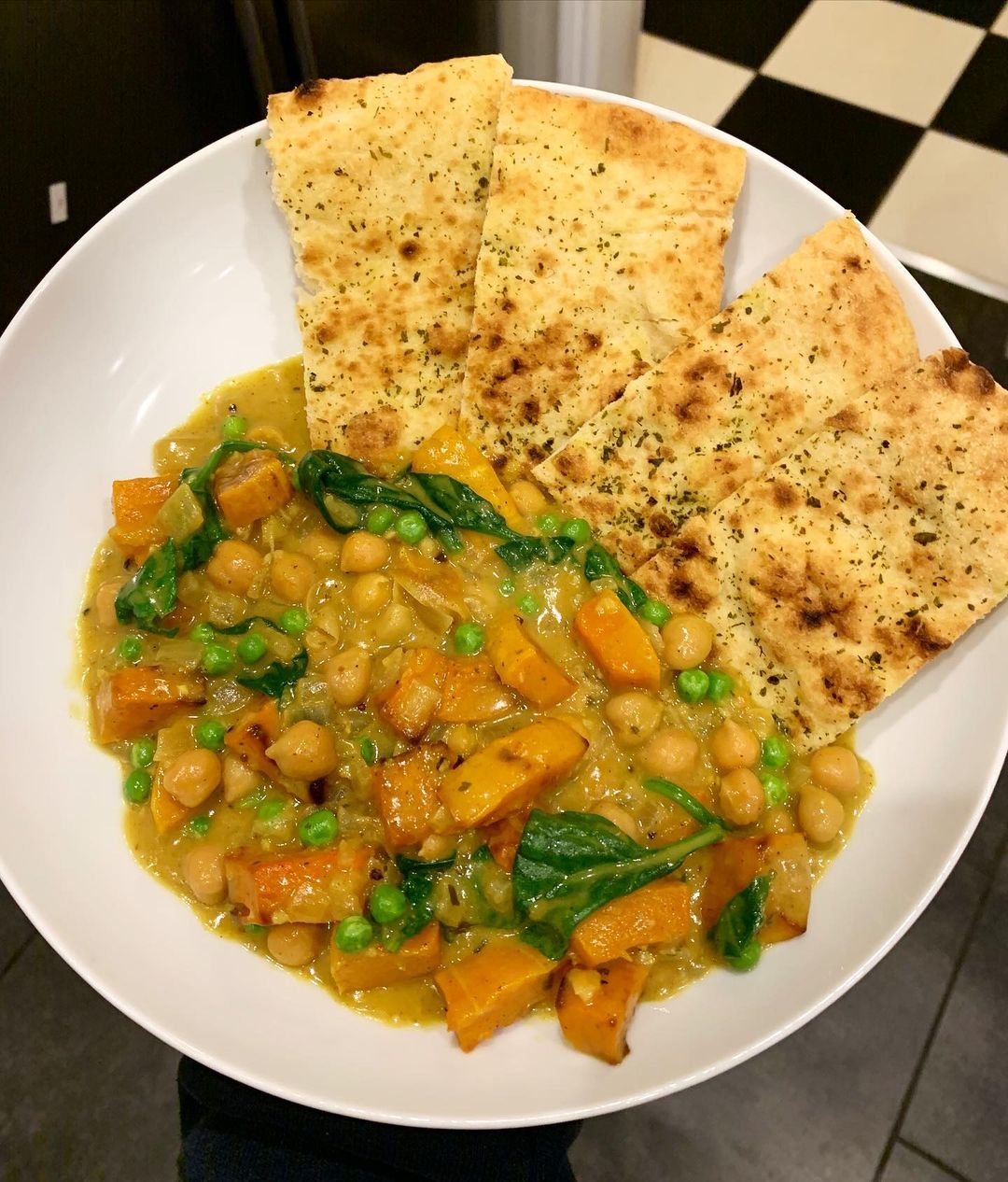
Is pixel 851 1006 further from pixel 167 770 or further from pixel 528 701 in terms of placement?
pixel 167 770

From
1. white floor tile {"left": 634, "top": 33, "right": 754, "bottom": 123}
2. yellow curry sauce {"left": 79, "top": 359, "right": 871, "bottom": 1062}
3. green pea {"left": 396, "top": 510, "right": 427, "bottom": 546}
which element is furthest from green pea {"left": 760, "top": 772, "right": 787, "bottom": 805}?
white floor tile {"left": 634, "top": 33, "right": 754, "bottom": 123}

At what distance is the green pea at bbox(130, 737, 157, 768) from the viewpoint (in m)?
2.82

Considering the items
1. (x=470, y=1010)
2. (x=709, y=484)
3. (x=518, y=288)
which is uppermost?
(x=518, y=288)

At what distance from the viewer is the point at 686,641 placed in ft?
9.32

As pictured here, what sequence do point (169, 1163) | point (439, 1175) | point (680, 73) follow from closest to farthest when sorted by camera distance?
1. point (439, 1175)
2. point (169, 1163)
3. point (680, 73)

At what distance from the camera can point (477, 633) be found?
2828 millimetres

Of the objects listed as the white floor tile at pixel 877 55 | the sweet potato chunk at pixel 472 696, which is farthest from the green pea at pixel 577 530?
the white floor tile at pixel 877 55

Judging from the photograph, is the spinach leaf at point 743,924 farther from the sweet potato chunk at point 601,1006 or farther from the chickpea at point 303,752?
the chickpea at point 303,752

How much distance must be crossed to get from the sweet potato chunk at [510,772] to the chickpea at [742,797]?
451mm

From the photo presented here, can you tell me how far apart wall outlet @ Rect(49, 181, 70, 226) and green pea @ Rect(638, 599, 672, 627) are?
123 inches

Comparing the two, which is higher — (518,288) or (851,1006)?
(518,288)

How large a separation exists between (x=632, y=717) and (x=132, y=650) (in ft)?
5.06

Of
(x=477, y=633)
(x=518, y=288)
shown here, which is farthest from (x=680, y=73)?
(x=477, y=633)

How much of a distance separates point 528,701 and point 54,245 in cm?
306
